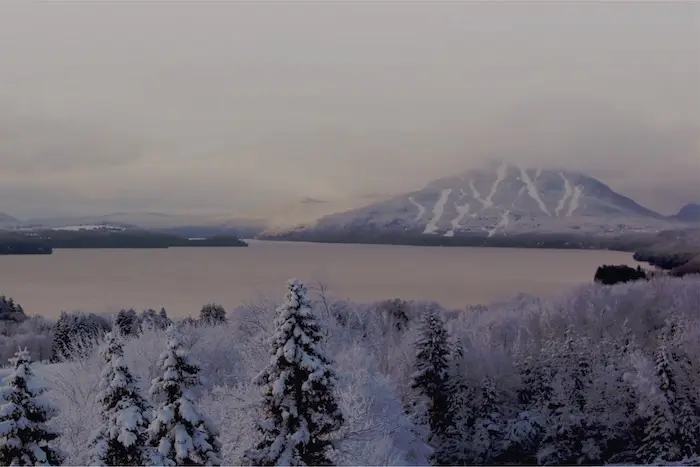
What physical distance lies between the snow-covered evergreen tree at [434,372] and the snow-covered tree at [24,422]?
33.0 metres

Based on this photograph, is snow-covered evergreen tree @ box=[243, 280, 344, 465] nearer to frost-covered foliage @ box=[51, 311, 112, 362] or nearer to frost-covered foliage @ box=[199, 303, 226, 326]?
frost-covered foliage @ box=[51, 311, 112, 362]

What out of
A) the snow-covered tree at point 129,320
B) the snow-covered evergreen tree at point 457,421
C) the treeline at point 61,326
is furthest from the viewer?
the treeline at point 61,326

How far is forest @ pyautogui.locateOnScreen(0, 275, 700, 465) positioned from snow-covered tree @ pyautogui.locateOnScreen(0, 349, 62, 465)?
0.09ft

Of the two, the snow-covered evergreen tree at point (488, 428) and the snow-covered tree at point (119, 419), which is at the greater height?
the snow-covered tree at point (119, 419)

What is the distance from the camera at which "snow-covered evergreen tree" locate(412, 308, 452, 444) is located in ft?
140

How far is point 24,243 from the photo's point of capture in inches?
2426

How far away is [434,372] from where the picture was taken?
42781 millimetres

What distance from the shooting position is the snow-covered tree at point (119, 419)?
38.0ft

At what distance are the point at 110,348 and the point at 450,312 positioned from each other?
7293 centimetres

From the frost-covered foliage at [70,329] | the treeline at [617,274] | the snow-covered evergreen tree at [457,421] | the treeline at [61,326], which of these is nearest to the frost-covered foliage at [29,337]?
the treeline at [61,326]

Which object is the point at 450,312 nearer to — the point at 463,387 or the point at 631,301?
the point at 631,301

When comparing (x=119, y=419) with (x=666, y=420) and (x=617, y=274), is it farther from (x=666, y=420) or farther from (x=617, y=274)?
(x=617, y=274)

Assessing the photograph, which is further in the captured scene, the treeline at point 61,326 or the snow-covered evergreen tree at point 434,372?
the treeline at point 61,326

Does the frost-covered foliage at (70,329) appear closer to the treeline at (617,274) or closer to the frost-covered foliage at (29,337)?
the frost-covered foliage at (29,337)
